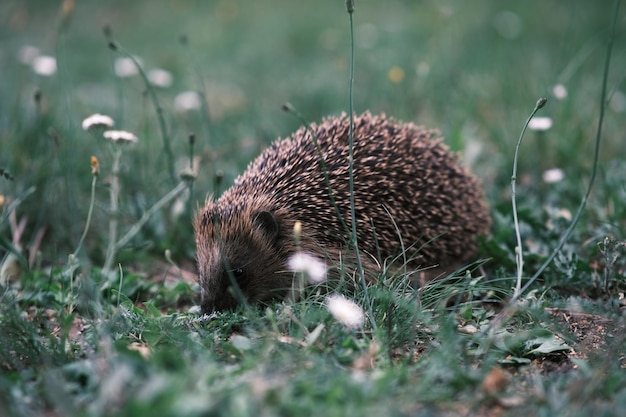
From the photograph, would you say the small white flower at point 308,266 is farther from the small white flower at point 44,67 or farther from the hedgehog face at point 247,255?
the small white flower at point 44,67

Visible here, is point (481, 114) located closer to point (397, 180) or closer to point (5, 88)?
point (397, 180)

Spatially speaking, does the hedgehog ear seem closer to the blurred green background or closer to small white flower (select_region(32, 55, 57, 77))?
the blurred green background

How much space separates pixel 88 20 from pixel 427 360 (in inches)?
515

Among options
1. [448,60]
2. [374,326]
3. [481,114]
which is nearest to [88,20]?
[448,60]

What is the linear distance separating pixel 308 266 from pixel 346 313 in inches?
14.9

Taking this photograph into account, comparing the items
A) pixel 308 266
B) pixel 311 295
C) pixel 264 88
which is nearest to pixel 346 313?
pixel 308 266

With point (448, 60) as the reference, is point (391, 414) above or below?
below

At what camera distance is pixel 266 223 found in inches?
173

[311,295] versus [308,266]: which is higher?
[308,266]

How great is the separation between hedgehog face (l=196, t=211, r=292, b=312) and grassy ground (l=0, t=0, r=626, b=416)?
30cm

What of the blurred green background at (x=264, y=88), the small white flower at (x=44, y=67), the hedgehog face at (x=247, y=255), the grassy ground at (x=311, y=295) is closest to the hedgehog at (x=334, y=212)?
the hedgehog face at (x=247, y=255)

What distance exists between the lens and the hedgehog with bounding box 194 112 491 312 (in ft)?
14.2

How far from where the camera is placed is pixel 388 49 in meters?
9.75

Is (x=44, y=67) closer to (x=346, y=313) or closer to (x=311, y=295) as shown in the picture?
(x=311, y=295)
